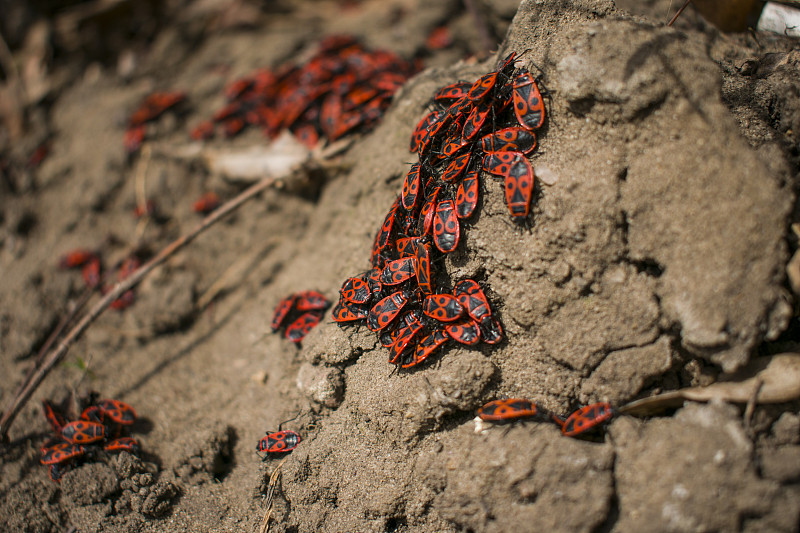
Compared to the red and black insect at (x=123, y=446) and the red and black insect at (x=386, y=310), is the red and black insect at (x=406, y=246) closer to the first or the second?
the red and black insect at (x=386, y=310)

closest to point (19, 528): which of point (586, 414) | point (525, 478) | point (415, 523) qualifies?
point (415, 523)

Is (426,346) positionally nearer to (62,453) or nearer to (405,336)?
(405,336)

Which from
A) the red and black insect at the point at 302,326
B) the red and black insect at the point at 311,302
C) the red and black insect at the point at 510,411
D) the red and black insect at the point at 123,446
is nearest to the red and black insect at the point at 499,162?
the red and black insect at the point at 510,411

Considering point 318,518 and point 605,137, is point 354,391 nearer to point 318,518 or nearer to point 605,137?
point 318,518

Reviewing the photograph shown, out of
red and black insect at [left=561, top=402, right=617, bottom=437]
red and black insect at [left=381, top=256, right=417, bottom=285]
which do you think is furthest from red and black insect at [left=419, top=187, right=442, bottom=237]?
red and black insect at [left=561, top=402, right=617, bottom=437]

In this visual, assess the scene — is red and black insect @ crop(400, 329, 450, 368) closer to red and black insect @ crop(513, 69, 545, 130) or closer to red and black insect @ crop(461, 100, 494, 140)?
red and black insect @ crop(461, 100, 494, 140)
